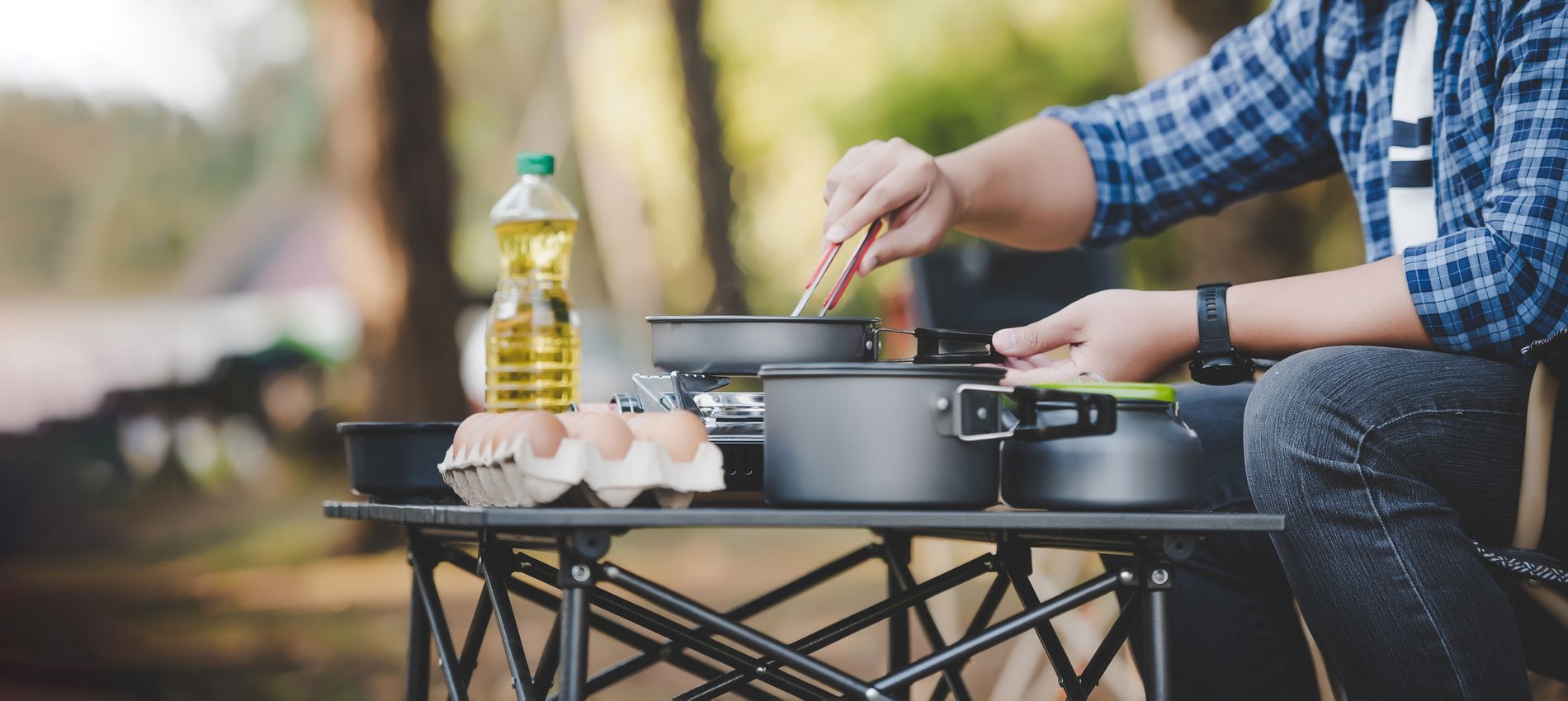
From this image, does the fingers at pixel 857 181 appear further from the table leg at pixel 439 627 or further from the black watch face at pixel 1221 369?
the table leg at pixel 439 627

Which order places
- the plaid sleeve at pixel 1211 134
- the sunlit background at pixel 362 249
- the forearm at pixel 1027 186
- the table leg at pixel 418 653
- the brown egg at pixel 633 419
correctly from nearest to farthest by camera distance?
the brown egg at pixel 633 419, the table leg at pixel 418 653, the forearm at pixel 1027 186, the plaid sleeve at pixel 1211 134, the sunlit background at pixel 362 249

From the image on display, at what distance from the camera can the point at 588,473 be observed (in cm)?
101

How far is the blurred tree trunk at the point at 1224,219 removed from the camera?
521 centimetres

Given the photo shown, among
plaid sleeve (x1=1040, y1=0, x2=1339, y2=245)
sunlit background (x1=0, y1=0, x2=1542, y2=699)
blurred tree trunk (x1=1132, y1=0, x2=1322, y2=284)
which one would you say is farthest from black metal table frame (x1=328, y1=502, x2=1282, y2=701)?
blurred tree trunk (x1=1132, y1=0, x2=1322, y2=284)

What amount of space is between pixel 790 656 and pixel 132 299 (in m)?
25.8

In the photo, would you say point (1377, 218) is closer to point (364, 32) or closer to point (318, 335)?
point (364, 32)

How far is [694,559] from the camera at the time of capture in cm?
706

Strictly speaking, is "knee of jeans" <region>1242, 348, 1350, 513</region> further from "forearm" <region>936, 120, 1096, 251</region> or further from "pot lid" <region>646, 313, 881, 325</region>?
"forearm" <region>936, 120, 1096, 251</region>

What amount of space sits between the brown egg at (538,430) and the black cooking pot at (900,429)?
0.18m

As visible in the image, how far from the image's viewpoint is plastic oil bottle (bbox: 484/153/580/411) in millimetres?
1464

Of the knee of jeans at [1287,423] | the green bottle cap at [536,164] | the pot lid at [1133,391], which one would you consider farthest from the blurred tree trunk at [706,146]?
the pot lid at [1133,391]

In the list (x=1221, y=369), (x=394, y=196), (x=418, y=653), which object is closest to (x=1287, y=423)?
(x=1221, y=369)

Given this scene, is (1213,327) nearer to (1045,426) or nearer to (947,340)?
(947,340)

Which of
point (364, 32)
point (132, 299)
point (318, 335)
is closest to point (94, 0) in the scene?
point (132, 299)
